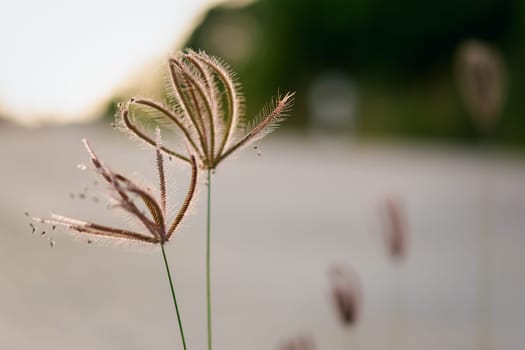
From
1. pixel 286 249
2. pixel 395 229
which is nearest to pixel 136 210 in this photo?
pixel 395 229

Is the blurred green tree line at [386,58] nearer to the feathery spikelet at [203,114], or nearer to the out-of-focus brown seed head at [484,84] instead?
the out-of-focus brown seed head at [484,84]

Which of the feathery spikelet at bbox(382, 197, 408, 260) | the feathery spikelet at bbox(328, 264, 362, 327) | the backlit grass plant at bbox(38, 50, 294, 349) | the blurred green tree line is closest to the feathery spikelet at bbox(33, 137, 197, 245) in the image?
the backlit grass plant at bbox(38, 50, 294, 349)

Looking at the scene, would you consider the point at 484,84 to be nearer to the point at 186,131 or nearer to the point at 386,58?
the point at 186,131

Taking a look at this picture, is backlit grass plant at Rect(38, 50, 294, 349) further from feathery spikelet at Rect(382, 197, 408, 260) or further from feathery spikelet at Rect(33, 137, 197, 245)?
feathery spikelet at Rect(382, 197, 408, 260)

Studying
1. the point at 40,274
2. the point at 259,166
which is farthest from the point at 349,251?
the point at 259,166

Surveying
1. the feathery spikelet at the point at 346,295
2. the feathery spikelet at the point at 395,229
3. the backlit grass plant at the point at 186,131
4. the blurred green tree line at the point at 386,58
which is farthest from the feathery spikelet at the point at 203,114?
the blurred green tree line at the point at 386,58

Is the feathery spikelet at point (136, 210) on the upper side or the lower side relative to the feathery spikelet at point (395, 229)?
upper

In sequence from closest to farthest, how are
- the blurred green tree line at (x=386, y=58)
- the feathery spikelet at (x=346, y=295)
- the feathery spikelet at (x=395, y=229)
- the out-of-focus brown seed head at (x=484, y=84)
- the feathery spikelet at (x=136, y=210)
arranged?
the feathery spikelet at (x=136, y=210) < the feathery spikelet at (x=346, y=295) < the feathery spikelet at (x=395, y=229) < the out-of-focus brown seed head at (x=484, y=84) < the blurred green tree line at (x=386, y=58)
